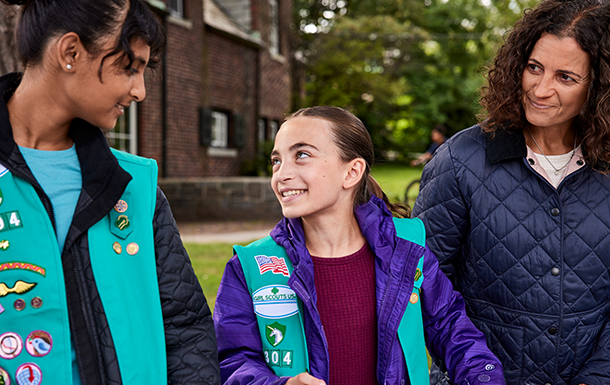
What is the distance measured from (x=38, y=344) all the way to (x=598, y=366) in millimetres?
1826

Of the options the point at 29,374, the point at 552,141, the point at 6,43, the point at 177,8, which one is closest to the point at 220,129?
the point at 177,8

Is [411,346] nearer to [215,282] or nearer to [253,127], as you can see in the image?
[215,282]

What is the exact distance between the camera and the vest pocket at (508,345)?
1.99 meters

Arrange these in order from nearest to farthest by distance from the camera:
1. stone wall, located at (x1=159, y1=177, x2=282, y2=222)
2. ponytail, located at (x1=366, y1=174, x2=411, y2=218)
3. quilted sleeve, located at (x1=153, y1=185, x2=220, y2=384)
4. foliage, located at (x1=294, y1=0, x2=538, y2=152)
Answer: quilted sleeve, located at (x1=153, y1=185, x2=220, y2=384), ponytail, located at (x1=366, y1=174, x2=411, y2=218), stone wall, located at (x1=159, y1=177, x2=282, y2=222), foliage, located at (x1=294, y1=0, x2=538, y2=152)

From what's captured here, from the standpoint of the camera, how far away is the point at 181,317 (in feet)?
5.34

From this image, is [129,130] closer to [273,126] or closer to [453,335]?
[273,126]

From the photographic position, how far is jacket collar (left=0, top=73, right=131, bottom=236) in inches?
56.1

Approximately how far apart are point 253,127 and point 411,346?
14.4 meters

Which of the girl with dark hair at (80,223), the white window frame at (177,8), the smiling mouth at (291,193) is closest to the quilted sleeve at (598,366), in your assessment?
the smiling mouth at (291,193)

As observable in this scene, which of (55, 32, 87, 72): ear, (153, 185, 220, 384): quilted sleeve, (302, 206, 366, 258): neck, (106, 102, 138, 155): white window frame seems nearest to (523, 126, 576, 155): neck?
(302, 206, 366, 258): neck

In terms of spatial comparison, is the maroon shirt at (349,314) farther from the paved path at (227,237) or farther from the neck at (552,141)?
the paved path at (227,237)

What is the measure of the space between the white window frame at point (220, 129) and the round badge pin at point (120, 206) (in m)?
13.2

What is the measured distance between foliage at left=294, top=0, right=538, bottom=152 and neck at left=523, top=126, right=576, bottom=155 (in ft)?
49.9

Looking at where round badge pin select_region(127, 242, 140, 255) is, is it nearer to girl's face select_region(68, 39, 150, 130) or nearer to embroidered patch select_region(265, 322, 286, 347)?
girl's face select_region(68, 39, 150, 130)
